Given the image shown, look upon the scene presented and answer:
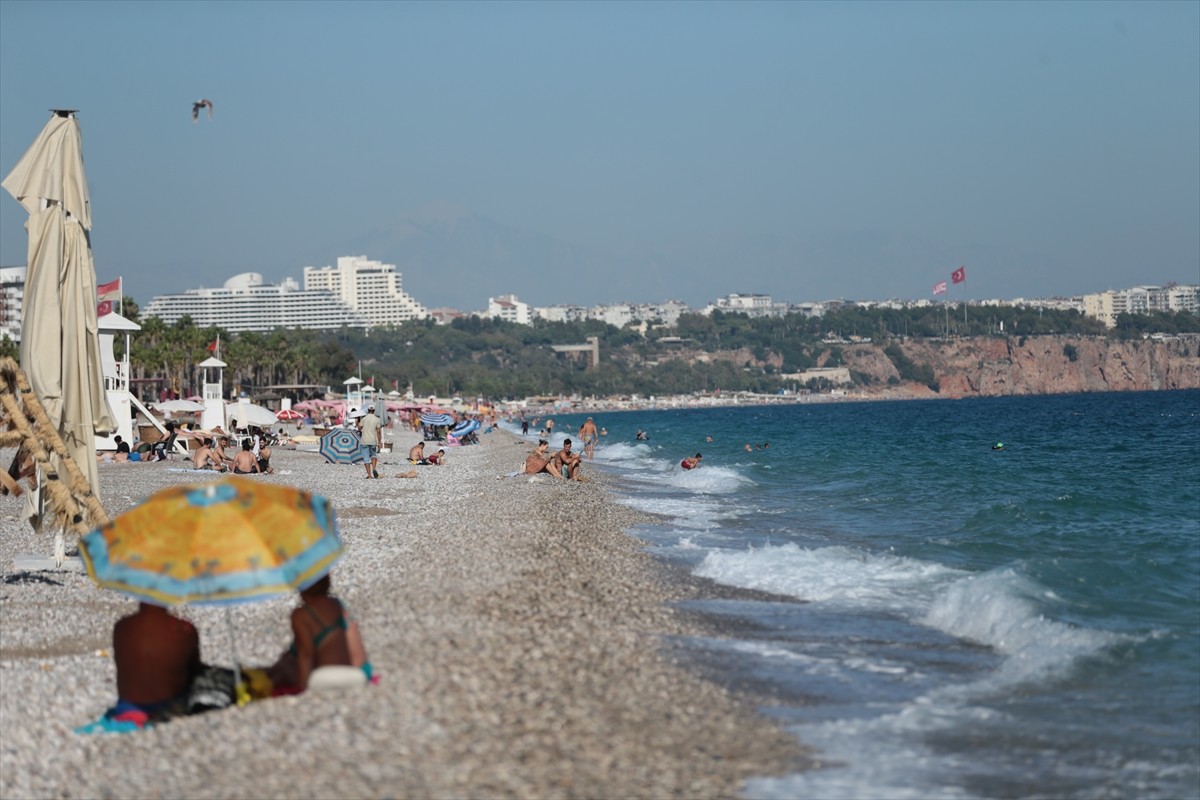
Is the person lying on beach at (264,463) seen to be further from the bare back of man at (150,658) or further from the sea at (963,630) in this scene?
the bare back of man at (150,658)

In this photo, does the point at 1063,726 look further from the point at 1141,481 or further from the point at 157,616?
the point at 1141,481

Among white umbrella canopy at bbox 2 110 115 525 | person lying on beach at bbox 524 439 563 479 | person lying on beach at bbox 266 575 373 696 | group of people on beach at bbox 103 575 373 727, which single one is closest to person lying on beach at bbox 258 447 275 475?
person lying on beach at bbox 524 439 563 479

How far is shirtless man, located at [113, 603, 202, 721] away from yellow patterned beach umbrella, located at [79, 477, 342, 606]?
1.60 ft

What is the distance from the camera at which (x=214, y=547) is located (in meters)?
6.61

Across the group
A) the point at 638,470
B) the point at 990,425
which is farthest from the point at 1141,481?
the point at 990,425

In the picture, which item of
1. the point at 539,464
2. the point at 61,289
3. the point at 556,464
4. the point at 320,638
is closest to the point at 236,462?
the point at 539,464

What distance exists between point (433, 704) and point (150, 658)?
1635mm

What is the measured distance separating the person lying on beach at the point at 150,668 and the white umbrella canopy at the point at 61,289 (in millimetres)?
5107

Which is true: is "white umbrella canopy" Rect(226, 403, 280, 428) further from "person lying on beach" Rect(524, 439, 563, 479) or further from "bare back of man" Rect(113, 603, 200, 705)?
"bare back of man" Rect(113, 603, 200, 705)

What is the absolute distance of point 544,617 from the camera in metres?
10.2

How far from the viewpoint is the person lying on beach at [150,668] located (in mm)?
7070

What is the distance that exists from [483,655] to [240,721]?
1918 millimetres

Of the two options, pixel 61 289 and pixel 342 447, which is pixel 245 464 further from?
pixel 61 289

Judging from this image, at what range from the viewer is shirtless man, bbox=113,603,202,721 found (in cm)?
708
